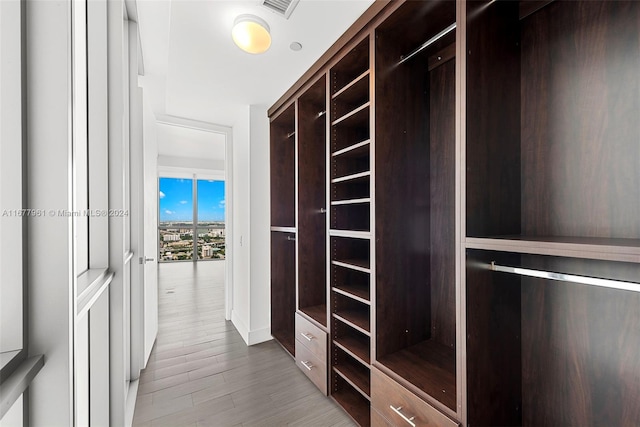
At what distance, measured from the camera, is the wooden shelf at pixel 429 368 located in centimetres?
131

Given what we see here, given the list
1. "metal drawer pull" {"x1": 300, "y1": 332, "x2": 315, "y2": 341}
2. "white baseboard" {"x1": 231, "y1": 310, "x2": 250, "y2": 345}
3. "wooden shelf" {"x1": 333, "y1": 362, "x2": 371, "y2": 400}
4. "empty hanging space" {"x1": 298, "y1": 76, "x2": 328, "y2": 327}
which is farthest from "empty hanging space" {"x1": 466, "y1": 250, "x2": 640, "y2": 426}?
"white baseboard" {"x1": 231, "y1": 310, "x2": 250, "y2": 345}

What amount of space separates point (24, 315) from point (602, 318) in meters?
1.86

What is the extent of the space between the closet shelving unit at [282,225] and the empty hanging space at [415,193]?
1.48 metres

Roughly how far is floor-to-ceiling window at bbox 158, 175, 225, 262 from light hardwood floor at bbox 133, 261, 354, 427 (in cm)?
469

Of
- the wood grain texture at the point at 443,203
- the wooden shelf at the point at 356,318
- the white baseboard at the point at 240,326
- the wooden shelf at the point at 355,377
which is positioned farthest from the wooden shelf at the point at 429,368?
the white baseboard at the point at 240,326

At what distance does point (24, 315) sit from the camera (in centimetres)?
63

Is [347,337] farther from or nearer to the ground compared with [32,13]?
nearer to the ground

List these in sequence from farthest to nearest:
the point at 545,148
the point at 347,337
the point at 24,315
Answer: the point at 347,337, the point at 545,148, the point at 24,315

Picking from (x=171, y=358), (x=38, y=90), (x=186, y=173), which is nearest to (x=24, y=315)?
(x=38, y=90)

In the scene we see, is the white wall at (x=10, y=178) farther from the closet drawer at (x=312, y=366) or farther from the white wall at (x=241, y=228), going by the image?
the white wall at (x=241, y=228)

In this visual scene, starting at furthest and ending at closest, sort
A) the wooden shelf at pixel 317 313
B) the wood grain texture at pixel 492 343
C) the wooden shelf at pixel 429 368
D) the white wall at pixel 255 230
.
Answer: the white wall at pixel 255 230 < the wooden shelf at pixel 317 313 < the wooden shelf at pixel 429 368 < the wood grain texture at pixel 492 343

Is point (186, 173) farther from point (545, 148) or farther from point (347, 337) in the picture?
point (545, 148)

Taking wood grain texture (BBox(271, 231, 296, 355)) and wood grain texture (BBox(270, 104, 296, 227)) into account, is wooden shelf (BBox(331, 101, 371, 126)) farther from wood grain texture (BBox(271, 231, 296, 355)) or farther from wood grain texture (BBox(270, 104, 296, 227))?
wood grain texture (BBox(271, 231, 296, 355))

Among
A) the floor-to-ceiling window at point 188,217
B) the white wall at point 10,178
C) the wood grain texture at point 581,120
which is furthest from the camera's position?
the floor-to-ceiling window at point 188,217
